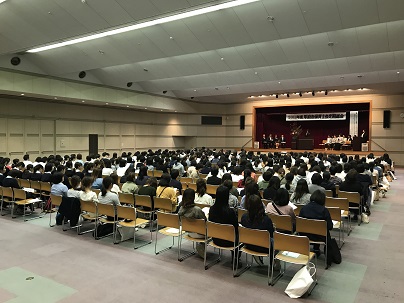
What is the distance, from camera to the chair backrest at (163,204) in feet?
21.3

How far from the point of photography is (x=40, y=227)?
7.28 meters

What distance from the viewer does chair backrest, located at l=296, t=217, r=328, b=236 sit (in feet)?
15.7

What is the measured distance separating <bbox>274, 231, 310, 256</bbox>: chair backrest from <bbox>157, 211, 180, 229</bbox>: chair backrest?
69.7 inches

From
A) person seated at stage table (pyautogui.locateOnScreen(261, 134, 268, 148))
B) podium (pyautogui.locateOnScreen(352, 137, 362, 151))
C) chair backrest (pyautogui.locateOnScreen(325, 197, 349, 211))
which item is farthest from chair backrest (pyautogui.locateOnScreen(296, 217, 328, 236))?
person seated at stage table (pyautogui.locateOnScreen(261, 134, 268, 148))

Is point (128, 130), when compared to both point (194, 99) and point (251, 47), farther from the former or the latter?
point (251, 47)

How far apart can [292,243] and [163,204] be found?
3.14 m

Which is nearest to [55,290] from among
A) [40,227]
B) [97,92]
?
[40,227]

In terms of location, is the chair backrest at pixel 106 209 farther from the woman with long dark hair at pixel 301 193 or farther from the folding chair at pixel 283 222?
the woman with long dark hair at pixel 301 193

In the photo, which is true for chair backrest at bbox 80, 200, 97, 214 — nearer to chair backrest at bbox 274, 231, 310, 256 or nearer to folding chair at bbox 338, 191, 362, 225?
chair backrest at bbox 274, 231, 310, 256

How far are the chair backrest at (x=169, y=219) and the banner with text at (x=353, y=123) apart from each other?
21719 millimetres

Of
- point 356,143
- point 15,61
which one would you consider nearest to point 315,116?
point 356,143

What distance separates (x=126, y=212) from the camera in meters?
5.93

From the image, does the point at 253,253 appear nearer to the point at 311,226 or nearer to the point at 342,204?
the point at 311,226

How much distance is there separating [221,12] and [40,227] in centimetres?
782
